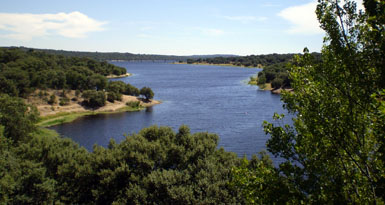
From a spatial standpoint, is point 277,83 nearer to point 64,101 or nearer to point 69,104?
point 69,104

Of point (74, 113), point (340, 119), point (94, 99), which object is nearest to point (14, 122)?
point (74, 113)

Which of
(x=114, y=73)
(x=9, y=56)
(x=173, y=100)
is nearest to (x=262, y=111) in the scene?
(x=173, y=100)

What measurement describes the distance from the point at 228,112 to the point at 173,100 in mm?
25443

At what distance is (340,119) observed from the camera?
8.06m

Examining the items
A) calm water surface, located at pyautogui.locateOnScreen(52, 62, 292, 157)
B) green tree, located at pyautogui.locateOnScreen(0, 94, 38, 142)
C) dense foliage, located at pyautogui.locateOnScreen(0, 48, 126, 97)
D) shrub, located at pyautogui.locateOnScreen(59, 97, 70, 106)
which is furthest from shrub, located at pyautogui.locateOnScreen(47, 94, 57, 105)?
green tree, located at pyautogui.locateOnScreen(0, 94, 38, 142)

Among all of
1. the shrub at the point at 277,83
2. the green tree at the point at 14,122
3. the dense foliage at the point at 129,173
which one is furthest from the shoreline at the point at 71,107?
the shrub at the point at 277,83

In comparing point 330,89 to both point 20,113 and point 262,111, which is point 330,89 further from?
point 262,111

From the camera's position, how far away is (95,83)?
90.4m

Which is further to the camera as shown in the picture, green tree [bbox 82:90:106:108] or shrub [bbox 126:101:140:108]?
shrub [bbox 126:101:140:108]

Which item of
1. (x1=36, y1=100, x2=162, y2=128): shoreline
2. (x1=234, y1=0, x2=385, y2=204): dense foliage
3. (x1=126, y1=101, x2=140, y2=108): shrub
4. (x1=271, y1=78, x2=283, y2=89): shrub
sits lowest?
(x1=36, y1=100, x2=162, y2=128): shoreline

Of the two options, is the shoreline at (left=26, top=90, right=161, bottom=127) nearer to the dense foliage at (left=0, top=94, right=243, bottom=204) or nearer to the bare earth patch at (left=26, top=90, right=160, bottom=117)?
the bare earth patch at (left=26, top=90, right=160, bottom=117)

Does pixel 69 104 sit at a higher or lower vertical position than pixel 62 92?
lower

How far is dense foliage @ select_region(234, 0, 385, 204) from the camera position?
7895mm

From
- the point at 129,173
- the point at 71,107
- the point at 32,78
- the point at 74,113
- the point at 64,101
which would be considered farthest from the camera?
the point at 32,78
